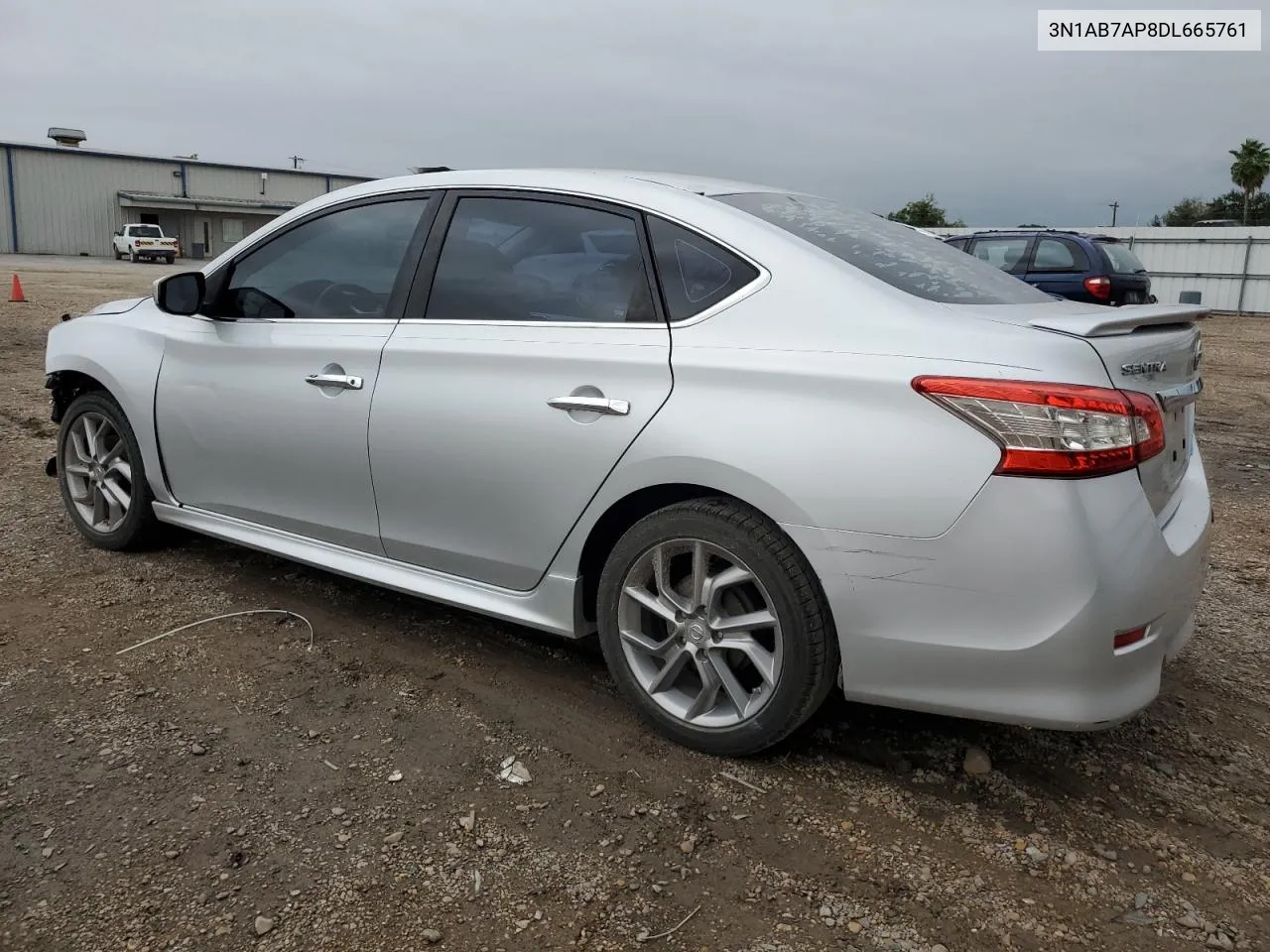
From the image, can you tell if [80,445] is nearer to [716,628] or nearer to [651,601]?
[651,601]

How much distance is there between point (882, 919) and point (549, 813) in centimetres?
87

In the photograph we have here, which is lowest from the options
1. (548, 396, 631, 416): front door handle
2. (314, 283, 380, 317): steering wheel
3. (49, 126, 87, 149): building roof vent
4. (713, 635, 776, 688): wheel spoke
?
(713, 635, 776, 688): wheel spoke

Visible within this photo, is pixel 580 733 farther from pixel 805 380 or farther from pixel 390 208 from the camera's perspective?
pixel 390 208

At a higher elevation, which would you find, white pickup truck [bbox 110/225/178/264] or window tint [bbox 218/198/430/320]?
window tint [bbox 218/198/430/320]

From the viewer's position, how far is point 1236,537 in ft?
17.1

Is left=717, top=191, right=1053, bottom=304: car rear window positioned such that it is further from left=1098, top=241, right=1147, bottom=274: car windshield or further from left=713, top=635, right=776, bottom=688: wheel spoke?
left=1098, top=241, right=1147, bottom=274: car windshield

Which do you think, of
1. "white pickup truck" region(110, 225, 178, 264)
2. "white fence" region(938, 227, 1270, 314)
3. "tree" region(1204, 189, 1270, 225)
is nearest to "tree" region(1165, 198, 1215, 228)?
"tree" region(1204, 189, 1270, 225)

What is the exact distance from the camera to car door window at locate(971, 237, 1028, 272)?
1460 centimetres

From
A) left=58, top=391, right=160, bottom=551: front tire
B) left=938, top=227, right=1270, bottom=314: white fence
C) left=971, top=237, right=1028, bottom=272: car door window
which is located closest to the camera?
left=58, top=391, right=160, bottom=551: front tire

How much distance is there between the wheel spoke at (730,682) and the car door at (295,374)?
4.42 feet

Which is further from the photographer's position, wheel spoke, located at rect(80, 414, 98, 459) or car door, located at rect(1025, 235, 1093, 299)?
car door, located at rect(1025, 235, 1093, 299)

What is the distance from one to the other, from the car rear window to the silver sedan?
18mm

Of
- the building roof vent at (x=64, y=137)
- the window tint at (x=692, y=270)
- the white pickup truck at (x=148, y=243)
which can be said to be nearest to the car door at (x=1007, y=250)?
the window tint at (x=692, y=270)

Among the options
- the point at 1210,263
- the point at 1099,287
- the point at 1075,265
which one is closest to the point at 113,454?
the point at 1099,287
